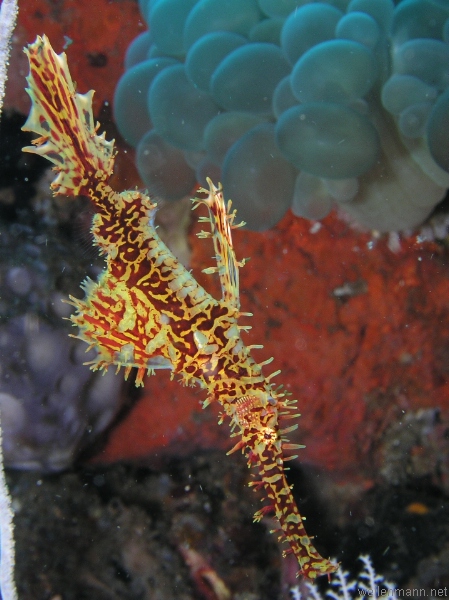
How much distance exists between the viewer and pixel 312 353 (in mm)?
4695

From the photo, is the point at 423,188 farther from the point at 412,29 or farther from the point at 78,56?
the point at 78,56

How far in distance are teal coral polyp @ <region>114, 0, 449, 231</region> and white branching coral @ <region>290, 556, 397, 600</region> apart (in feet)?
10.3

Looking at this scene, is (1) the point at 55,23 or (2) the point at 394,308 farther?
(1) the point at 55,23

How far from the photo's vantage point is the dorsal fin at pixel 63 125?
2.87 metres

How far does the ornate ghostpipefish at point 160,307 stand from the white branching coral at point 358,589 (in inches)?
52.7

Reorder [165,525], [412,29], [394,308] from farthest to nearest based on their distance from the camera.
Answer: [165,525], [394,308], [412,29]

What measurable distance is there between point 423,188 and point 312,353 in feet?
5.92

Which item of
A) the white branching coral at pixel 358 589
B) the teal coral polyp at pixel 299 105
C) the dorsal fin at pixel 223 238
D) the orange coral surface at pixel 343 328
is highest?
the teal coral polyp at pixel 299 105

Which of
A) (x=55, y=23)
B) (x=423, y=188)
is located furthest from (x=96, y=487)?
(x=55, y=23)

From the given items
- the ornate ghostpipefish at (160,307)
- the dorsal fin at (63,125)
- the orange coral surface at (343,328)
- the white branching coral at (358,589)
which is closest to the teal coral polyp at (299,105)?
the orange coral surface at (343,328)

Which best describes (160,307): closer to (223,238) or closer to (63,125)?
(223,238)

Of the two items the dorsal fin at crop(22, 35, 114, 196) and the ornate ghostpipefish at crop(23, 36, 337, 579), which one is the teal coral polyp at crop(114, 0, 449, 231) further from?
the dorsal fin at crop(22, 35, 114, 196)

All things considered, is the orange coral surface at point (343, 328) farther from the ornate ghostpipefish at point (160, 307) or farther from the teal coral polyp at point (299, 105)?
the ornate ghostpipefish at point (160, 307)

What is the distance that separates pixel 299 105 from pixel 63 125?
5.36 feet
